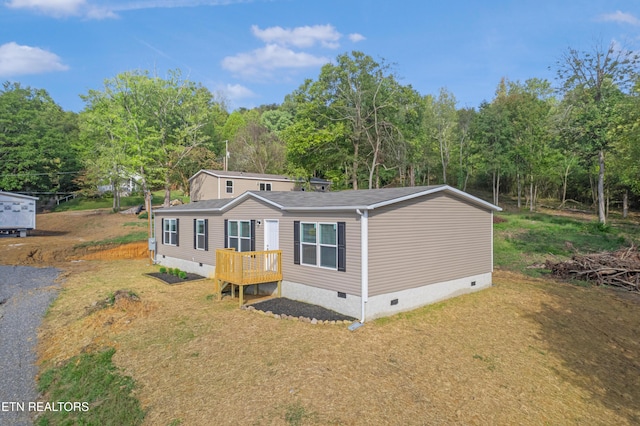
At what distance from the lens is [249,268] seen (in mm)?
11438

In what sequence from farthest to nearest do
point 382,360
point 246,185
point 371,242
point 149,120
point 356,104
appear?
point 149,120 < point 246,185 < point 356,104 < point 371,242 < point 382,360

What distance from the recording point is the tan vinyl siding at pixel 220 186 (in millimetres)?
28156

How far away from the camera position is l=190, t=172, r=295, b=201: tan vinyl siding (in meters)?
28.2

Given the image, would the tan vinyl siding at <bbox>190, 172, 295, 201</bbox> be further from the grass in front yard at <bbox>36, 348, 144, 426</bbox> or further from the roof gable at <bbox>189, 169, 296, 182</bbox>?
the grass in front yard at <bbox>36, 348, 144, 426</bbox>

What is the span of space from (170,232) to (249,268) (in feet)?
28.2

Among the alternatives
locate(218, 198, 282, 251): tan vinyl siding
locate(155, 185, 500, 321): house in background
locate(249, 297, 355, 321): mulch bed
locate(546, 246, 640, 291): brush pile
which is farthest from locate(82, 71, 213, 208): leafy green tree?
locate(546, 246, 640, 291): brush pile

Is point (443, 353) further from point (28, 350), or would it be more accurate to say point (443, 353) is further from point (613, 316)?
→ point (28, 350)

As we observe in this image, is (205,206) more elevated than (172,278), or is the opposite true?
(205,206)

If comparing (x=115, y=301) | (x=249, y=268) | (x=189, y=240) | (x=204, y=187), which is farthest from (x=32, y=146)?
(x=249, y=268)

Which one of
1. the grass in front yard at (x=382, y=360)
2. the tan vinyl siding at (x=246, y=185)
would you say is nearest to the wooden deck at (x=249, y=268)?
the grass in front yard at (x=382, y=360)

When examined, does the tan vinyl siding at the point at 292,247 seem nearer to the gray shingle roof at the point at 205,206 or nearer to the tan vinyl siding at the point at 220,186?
the gray shingle roof at the point at 205,206

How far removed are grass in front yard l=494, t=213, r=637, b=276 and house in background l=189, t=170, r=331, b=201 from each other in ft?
51.9

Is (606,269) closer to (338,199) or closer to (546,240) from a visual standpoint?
(546,240)

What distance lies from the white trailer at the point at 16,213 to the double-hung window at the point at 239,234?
817 inches
